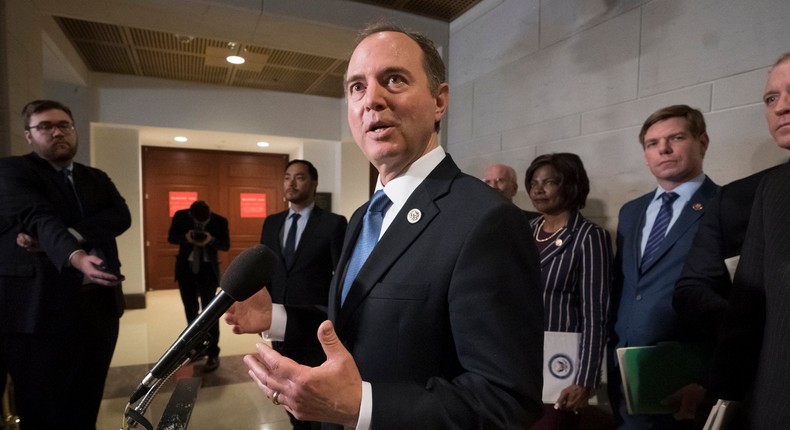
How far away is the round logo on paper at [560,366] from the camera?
1.69 meters

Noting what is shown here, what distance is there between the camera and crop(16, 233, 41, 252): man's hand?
72.0 inches

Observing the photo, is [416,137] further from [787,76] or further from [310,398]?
[787,76]

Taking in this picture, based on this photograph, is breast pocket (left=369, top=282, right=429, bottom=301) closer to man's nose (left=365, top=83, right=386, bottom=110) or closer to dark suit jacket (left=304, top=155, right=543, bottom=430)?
dark suit jacket (left=304, top=155, right=543, bottom=430)

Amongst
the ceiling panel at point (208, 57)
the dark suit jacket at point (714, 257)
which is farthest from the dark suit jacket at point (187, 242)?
the dark suit jacket at point (714, 257)

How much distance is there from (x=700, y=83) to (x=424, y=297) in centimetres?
212

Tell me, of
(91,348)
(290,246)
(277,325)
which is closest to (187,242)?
(290,246)

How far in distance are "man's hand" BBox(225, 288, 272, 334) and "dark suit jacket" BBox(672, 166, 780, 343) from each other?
1.31 m

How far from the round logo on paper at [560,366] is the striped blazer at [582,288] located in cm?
4

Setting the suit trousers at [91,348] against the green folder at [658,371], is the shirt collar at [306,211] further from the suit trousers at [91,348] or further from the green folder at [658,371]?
the green folder at [658,371]

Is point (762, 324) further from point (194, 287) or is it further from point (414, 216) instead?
point (194, 287)

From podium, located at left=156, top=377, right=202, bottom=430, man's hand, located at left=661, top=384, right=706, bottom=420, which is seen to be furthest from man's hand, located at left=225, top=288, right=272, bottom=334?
man's hand, located at left=661, top=384, right=706, bottom=420

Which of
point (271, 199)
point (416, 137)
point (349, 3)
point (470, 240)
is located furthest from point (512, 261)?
point (271, 199)

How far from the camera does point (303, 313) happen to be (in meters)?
1.17

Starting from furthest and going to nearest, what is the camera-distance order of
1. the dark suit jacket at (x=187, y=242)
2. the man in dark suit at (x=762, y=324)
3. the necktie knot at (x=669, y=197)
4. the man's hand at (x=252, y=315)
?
the dark suit jacket at (x=187, y=242) < the necktie knot at (x=669, y=197) < the man's hand at (x=252, y=315) < the man in dark suit at (x=762, y=324)
